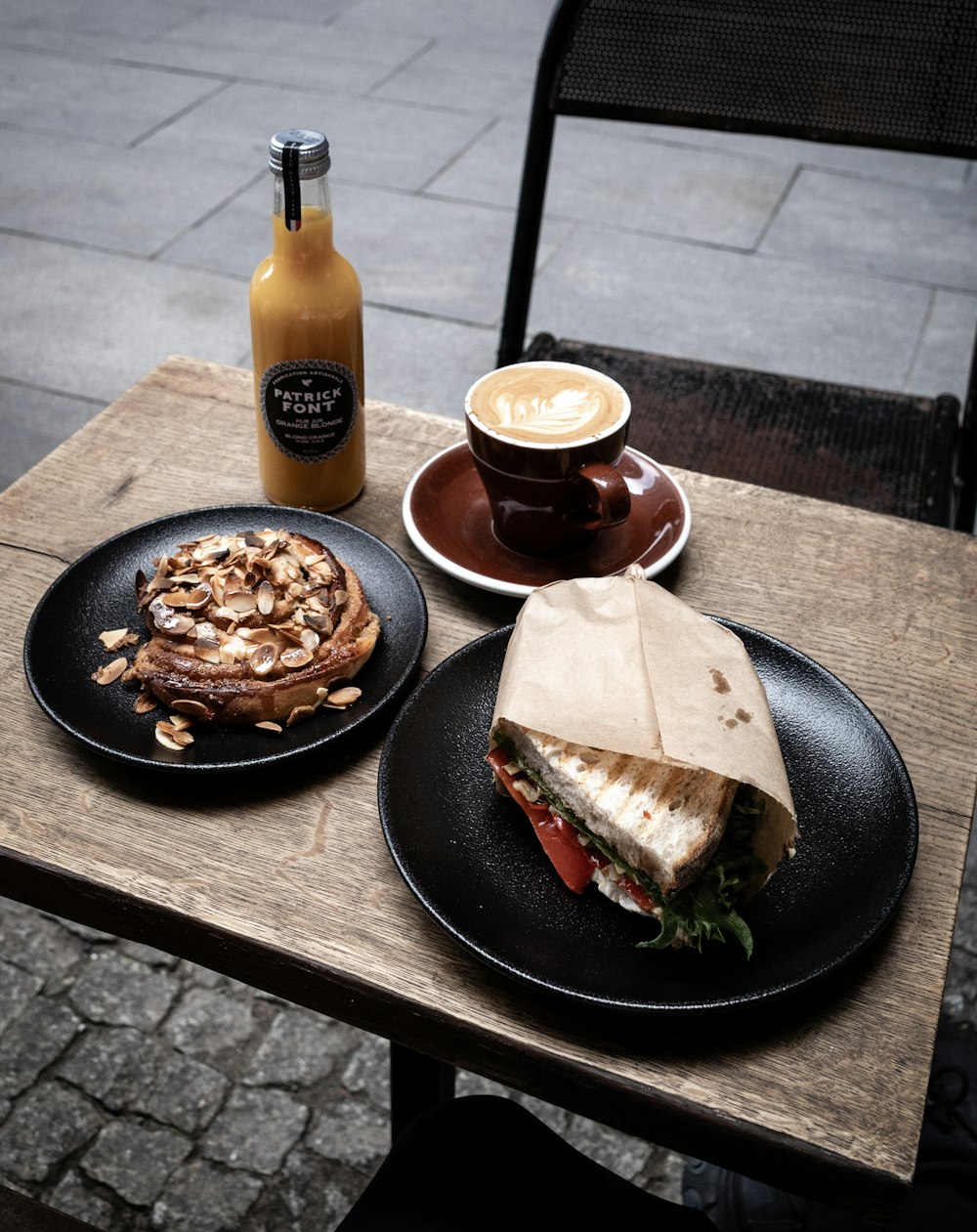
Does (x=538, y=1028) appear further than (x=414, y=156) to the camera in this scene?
No

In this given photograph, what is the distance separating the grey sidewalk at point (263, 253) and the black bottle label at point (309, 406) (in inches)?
37.1

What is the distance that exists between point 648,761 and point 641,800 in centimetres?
4

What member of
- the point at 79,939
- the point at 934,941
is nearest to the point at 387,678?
the point at 934,941

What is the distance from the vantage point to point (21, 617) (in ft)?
3.70

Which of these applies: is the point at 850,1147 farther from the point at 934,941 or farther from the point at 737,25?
the point at 737,25

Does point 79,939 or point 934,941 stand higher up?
point 934,941

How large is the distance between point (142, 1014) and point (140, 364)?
77.5 inches

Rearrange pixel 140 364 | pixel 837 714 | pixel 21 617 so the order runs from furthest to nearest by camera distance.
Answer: pixel 140 364, pixel 21 617, pixel 837 714

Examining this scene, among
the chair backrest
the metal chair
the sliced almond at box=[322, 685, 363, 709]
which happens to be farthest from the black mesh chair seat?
the sliced almond at box=[322, 685, 363, 709]

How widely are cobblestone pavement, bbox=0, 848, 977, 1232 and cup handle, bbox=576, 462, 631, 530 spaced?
96cm

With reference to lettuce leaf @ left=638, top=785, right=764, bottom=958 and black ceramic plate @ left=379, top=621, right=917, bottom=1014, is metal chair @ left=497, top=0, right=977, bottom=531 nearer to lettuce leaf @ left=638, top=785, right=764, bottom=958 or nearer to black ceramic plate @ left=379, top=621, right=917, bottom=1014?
black ceramic plate @ left=379, top=621, right=917, bottom=1014

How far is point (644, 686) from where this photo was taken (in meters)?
0.88

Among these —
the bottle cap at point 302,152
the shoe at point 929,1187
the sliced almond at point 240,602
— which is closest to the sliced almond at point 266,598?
the sliced almond at point 240,602

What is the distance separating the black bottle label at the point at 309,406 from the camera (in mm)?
1160
